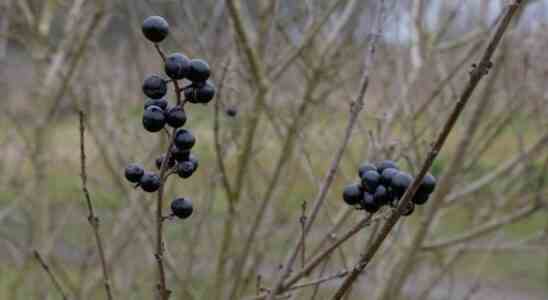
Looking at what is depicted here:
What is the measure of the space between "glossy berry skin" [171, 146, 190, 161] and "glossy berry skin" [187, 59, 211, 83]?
0.51 ft

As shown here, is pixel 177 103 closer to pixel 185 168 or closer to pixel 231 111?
pixel 185 168

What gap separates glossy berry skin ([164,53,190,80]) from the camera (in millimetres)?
1236

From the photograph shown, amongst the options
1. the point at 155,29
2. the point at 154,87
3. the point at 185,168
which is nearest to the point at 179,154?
the point at 185,168

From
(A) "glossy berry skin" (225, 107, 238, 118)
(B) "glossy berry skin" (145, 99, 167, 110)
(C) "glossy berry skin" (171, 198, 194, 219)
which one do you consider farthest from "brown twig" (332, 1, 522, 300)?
(A) "glossy berry skin" (225, 107, 238, 118)

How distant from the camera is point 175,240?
7.25 metres

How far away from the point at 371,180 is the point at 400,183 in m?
0.06

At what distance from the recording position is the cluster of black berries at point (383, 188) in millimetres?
1410

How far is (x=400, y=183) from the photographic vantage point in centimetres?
142

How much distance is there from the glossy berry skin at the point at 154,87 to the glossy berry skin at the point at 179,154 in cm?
11

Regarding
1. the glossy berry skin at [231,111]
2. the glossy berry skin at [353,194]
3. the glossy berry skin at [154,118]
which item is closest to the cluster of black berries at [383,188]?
the glossy berry skin at [353,194]

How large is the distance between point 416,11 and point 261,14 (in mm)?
984

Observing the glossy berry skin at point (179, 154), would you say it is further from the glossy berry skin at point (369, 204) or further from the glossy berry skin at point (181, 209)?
the glossy berry skin at point (369, 204)

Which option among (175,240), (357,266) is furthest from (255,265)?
(175,240)

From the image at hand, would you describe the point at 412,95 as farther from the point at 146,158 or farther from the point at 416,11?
the point at 146,158
